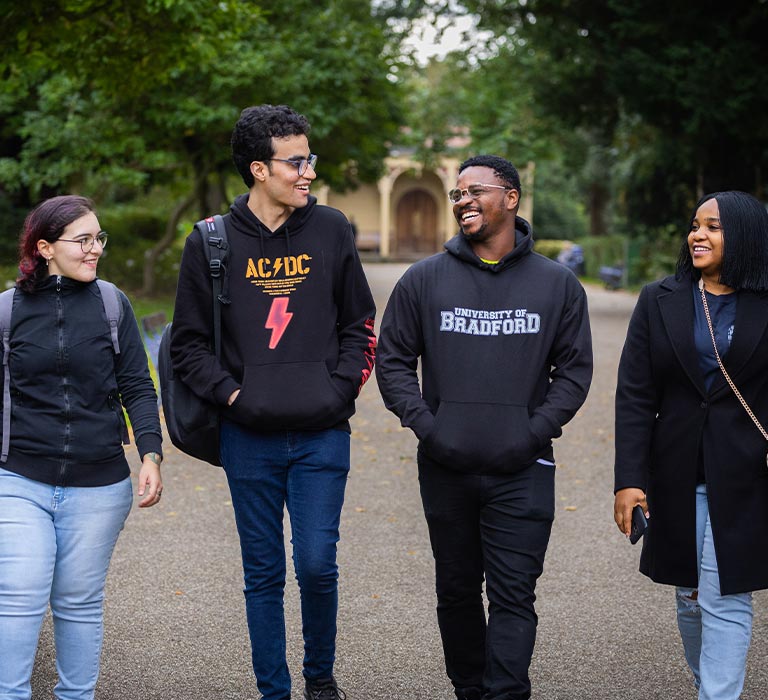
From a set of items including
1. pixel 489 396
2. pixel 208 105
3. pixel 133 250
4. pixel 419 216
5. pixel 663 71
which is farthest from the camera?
pixel 419 216

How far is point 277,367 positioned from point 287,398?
11 cm

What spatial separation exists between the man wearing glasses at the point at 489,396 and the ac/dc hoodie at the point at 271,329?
0.21 metres

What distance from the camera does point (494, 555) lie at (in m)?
3.88

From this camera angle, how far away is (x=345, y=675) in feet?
15.2

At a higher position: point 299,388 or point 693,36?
point 693,36

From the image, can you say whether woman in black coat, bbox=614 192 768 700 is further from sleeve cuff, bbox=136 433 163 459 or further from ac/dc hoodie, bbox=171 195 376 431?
sleeve cuff, bbox=136 433 163 459

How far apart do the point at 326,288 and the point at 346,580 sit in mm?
2376

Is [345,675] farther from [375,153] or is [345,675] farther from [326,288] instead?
[375,153]

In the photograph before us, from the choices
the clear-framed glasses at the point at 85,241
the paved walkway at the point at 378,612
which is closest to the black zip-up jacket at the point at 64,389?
the clear-framed glasses at the point at 85,241

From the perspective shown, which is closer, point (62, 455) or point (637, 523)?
point (62, 455)

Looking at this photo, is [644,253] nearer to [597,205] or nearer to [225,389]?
[597,205]

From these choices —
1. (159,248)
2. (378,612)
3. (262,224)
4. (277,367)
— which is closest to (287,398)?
(277,367)

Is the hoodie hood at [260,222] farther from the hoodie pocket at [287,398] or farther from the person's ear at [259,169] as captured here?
the hoodie pocket at [287,398]

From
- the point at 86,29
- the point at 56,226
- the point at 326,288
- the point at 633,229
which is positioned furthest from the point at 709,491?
the point at 633,229
